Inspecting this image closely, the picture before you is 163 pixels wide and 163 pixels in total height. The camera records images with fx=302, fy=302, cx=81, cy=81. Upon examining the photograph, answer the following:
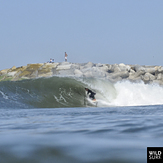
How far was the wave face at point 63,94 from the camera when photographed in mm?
17797

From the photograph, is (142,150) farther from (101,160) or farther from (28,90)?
(28,90)

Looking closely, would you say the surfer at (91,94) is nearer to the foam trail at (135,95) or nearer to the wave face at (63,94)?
the wave face at (63,94)

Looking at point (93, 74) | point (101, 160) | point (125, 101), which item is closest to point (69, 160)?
point (101, 160)

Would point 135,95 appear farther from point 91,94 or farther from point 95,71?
point 95,71

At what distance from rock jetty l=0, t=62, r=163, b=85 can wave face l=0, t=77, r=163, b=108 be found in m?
13.0

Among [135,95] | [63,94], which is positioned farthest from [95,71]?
[63,94]

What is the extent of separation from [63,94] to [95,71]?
1945cm

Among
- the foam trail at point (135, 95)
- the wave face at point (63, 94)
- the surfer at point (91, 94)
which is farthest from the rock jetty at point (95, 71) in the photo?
the surfer at point (91, 94)

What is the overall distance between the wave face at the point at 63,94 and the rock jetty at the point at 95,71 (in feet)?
42.6

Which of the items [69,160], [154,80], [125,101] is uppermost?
[154,80]

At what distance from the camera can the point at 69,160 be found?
2.73 m

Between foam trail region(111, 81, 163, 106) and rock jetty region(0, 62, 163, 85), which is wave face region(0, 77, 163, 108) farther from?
Answer: rock jetty region(0, 62, 163, 85)

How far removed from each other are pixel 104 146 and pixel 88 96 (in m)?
16.0

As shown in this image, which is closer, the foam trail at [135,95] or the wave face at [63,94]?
the wave face at [63,94]
